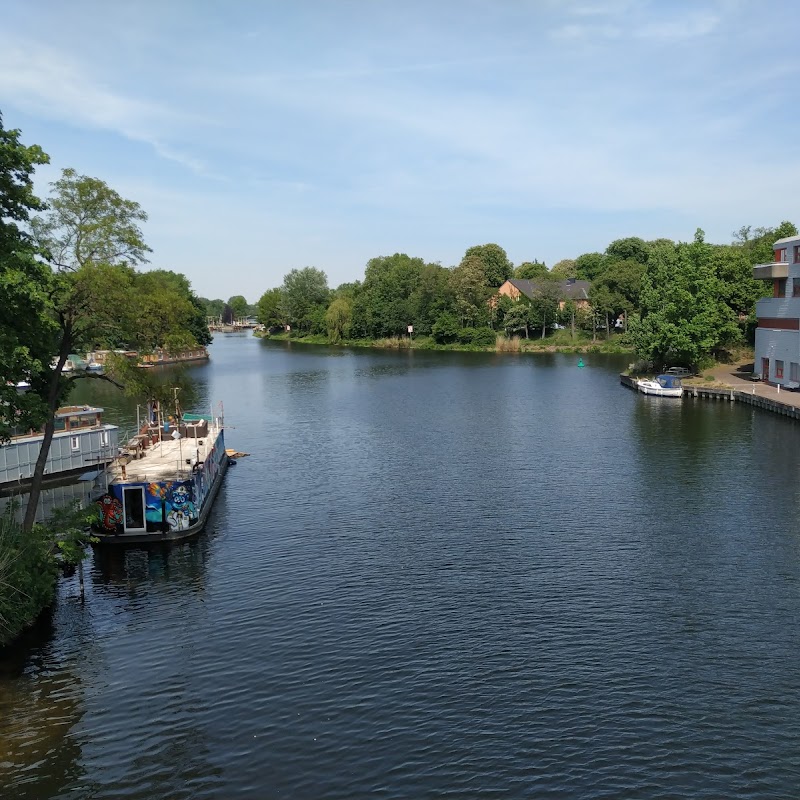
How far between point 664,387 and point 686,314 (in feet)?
41.3

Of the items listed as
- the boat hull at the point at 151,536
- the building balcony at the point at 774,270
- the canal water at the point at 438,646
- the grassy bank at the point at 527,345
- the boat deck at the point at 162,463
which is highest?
the building balcony at the point at 774,270

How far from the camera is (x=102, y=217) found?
28.1 m

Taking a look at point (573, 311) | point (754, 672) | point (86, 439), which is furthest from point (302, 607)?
point (573, 311)

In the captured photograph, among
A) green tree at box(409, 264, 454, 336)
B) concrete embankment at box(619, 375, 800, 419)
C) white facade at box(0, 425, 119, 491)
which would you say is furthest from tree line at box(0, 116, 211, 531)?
green tree at box(409, 264, 454, 336)

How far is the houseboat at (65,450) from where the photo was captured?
42.9 m

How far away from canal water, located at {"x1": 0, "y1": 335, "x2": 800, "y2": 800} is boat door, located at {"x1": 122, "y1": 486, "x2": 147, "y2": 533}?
1420 mm

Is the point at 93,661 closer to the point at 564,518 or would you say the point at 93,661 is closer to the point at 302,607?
the point at 302,607

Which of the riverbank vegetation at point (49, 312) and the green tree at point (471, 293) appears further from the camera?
the green tree at point (471, 293)

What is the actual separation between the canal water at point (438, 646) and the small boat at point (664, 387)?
30.9 m

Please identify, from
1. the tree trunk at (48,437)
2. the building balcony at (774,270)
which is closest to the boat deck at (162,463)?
the tree trunk at (48,437)

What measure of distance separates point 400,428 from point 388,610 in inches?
1441

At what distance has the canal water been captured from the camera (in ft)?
59.9

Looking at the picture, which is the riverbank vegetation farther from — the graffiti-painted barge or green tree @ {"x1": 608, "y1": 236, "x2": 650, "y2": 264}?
green tree @ {"x1": 608, "y1": 236, "x2": 650, "y2": 264}

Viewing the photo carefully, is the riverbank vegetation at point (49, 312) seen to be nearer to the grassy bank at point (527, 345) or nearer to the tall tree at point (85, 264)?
the tall tree at point (85, 264)
